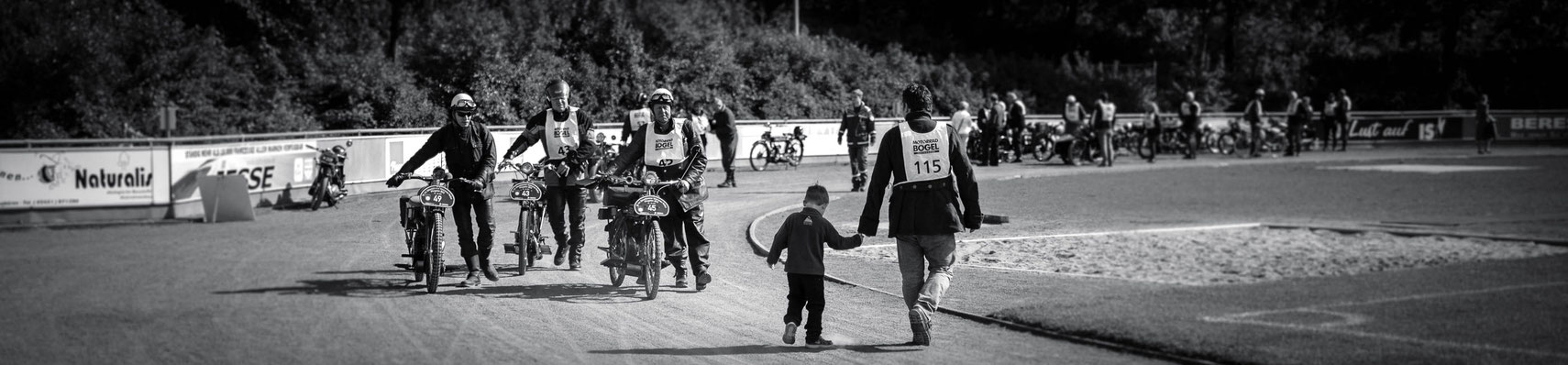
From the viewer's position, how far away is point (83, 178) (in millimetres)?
19547

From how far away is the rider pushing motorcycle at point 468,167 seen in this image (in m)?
11.5

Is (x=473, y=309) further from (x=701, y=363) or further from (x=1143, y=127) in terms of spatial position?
(x=1143, y=127)

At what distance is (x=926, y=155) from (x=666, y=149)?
366 centimetres

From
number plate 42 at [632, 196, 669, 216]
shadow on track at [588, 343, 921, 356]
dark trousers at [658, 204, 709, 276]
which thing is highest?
number plate 42 at [632, 196, 669, 216]

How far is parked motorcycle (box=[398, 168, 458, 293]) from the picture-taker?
438 inches

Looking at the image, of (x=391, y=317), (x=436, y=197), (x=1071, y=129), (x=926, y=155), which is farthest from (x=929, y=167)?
(x=1071, y=129)

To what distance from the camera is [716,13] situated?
4831 cm

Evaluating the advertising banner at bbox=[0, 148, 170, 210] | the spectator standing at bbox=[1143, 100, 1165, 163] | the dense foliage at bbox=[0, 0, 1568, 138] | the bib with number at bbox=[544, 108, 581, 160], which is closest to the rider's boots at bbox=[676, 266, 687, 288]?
the bib with number at bbox=[544, 108, 581, 160]

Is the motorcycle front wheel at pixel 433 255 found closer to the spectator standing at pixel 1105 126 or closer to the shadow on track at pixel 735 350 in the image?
the shadow on track at pixel 735 350

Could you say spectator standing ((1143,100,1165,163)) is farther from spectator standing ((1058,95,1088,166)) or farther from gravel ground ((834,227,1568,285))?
gravel ground ((834,227,1568,285))

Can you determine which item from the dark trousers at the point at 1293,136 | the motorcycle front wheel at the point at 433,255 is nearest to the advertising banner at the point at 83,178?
the motorcycle front wheel at the point at 433,255

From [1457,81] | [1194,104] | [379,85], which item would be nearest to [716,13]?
[379,85]

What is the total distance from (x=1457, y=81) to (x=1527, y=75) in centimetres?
286

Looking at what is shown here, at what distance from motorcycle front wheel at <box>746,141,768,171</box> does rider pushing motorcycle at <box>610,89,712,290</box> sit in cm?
1941
